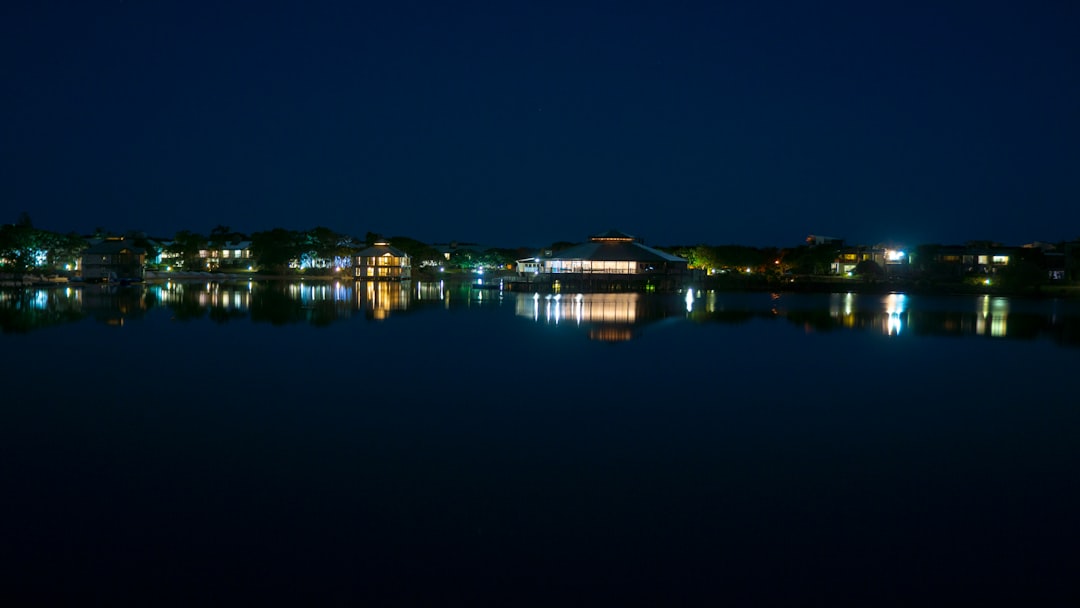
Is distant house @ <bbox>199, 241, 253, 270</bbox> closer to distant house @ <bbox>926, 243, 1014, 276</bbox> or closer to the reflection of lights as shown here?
the reflection of lights

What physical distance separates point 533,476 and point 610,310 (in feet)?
73.4

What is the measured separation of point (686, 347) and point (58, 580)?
14.2 m

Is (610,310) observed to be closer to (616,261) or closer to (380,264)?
(616,261)

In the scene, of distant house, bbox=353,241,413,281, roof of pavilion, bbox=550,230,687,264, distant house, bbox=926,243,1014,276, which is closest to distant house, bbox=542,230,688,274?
roof of pavilion, bbox=550,230,687,264

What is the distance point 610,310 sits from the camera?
97.3 ft

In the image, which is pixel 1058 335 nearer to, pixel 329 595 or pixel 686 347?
pixel 686 347

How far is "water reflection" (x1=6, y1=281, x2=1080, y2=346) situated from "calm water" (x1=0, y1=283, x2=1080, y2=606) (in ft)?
20.9

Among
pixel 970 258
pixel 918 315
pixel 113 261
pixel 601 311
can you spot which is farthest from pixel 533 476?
pixel 970 258

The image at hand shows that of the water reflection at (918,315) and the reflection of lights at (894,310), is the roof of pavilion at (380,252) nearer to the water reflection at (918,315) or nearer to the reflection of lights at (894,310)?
the water reflection at (918,315)

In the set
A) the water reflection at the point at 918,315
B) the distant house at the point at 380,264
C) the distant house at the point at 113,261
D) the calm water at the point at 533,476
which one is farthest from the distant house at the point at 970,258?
the distant house at the point at 113,261

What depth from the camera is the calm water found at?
5.29m

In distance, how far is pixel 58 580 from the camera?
512 centimetres

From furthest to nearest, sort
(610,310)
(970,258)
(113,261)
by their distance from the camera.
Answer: (970,258)
(113,261)
(610,310)

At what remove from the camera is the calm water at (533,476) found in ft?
17.4
